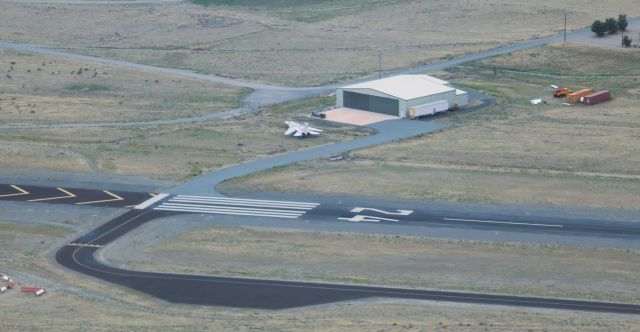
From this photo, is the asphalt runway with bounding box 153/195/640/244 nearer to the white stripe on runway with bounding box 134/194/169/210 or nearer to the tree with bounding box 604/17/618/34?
the white stripe on runway with bounding box 134/194/169/210

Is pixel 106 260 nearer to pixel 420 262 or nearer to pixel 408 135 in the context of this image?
pixel 420 262

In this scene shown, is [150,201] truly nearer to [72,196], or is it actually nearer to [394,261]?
[72,196]

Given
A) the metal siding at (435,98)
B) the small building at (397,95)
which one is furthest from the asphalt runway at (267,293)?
the metal siding at (435,98)

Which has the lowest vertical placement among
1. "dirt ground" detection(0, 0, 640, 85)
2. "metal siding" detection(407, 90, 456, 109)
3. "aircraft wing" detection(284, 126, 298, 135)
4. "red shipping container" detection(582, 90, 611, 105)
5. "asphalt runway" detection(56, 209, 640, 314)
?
"asphalt runway" detection(56, 209, 640, 314)

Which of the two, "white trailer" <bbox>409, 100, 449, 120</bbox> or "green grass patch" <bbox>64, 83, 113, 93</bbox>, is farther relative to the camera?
"green grass patch" <bbox>64, 83, 113, 93</bbox>

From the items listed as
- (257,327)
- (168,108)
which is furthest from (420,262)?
(168,108)

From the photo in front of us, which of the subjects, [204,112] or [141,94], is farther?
[141,94]

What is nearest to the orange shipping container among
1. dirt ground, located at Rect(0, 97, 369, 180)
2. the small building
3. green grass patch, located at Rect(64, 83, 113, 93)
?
the small building
